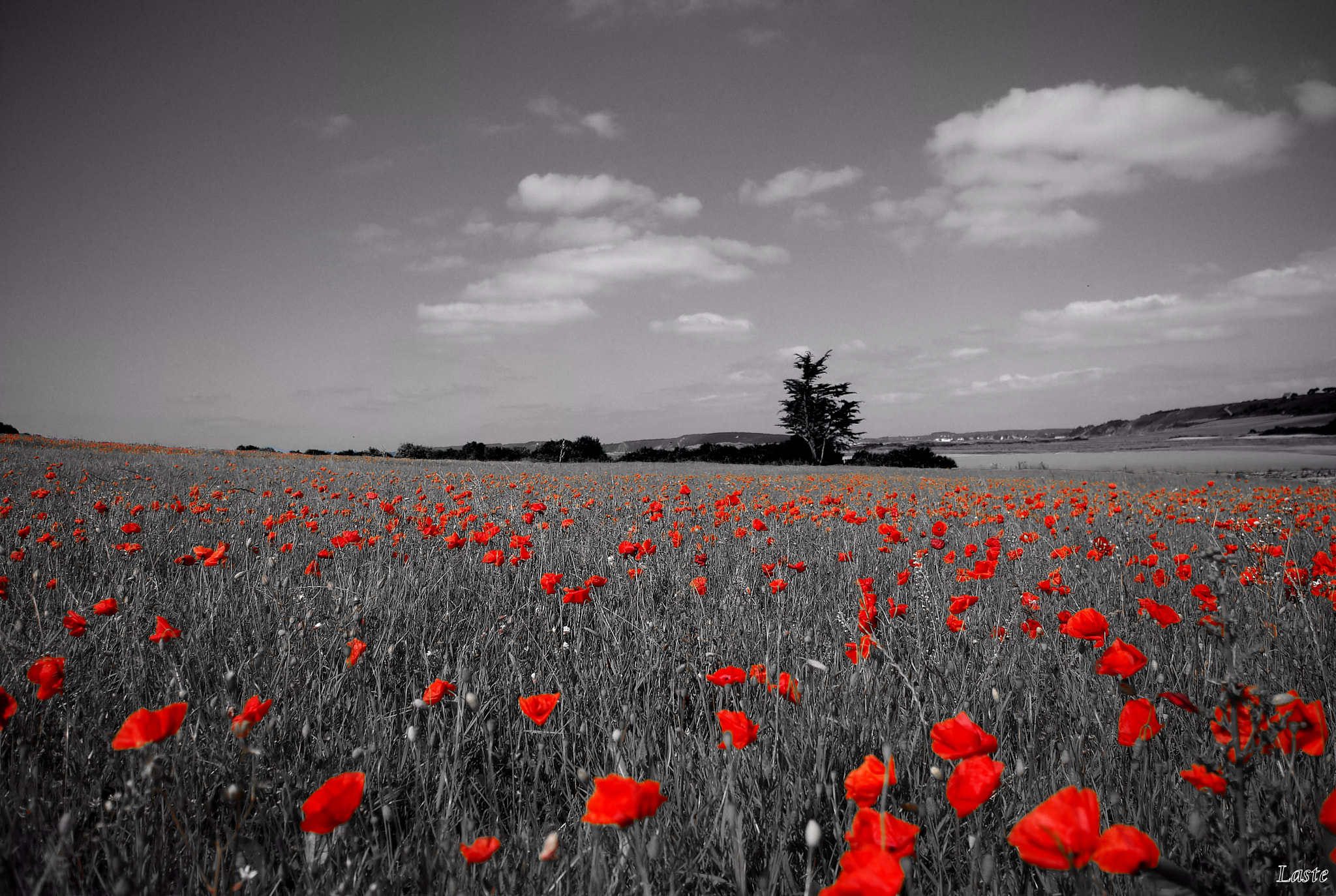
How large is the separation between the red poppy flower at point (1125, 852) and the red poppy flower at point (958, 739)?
0.27m

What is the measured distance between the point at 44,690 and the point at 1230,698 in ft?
8.17

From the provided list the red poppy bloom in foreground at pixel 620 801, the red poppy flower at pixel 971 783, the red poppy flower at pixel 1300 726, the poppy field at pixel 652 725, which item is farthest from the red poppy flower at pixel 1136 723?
the red poppy bloom in foreground at pixel 620 801

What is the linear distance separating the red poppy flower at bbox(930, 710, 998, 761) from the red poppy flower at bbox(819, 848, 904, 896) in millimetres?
344

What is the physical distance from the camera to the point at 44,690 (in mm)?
1359

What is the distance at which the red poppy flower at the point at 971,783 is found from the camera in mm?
1037

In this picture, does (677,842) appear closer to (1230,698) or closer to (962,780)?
(962,780)

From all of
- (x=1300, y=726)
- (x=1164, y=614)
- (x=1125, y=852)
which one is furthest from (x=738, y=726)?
(x=1164, y=614)

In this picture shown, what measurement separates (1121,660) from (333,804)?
5.80ft

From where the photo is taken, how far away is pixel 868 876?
0.87 meters

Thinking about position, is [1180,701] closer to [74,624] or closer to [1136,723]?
[1136,723]

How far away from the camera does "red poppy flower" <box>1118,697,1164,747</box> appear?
53.5 inches

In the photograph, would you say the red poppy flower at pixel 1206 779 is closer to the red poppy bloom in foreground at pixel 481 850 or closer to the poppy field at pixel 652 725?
the poppy field at pixel 652 725

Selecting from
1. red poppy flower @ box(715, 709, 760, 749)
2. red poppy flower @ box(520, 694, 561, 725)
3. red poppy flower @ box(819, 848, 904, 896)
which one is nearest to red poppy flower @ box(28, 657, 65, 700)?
red poppy flower @ box(520, 694, 561, 725)

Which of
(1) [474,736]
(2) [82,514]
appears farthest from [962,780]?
(2) [82,514]
